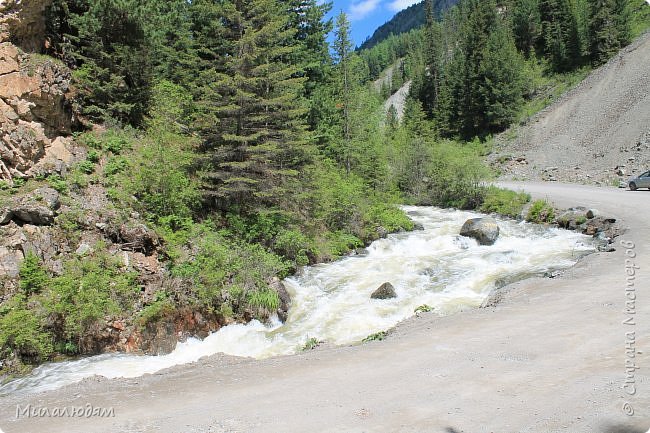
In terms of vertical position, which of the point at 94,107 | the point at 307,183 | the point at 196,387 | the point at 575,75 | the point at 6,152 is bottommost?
the point at 196,387

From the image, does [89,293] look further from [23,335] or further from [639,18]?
[639,18]

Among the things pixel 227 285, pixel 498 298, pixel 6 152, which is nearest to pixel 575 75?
pixel 498 298

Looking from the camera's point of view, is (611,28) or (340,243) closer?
(340,243)

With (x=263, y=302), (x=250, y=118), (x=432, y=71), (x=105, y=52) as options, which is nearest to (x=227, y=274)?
(x=263, y=302)

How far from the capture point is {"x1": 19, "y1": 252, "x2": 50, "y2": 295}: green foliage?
9898 mm

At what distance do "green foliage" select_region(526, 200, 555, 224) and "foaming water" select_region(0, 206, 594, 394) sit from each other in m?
0.96

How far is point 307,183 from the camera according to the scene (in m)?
19.1

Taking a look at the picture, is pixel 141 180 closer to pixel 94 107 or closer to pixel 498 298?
pixel 94 107

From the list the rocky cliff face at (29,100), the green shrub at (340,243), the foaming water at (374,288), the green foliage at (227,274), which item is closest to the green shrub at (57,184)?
the rocky cliff face at (29,100)

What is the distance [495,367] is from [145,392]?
5.74 meters

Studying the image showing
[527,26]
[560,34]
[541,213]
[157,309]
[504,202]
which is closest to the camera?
[157,309]

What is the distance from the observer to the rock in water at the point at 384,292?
13.1 meters

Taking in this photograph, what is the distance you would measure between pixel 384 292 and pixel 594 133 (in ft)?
116

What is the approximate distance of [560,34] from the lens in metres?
51.4
